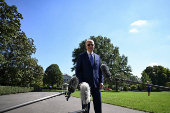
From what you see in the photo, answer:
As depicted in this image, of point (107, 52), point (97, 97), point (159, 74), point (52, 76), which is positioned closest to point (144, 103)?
point (97, 97)

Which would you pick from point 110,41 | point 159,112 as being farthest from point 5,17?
point 110,41

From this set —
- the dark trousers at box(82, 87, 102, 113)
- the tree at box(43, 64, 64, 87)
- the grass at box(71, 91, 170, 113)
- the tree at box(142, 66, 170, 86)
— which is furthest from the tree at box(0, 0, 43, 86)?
the tree at box(142, 66, 170, 86)

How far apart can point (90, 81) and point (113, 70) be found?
130ft

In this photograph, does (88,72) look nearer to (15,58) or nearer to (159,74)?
(15,58)

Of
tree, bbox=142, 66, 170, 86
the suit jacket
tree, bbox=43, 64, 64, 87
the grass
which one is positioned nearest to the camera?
the suit jacket

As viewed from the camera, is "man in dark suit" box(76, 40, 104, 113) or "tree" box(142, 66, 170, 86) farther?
"tree" box(142, 66, 170, 86)

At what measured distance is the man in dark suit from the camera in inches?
94.8

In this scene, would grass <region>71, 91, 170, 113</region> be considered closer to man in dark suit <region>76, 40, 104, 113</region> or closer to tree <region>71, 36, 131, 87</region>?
man in dark suit <region>76, 40, 104, 113</region>

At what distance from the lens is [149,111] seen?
6641 mm

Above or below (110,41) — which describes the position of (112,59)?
below

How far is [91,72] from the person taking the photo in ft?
7.99

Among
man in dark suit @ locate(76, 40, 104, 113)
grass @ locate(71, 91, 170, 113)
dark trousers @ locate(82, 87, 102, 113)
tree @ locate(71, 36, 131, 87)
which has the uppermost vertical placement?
tree @ locate(71, 36, 131, 87)

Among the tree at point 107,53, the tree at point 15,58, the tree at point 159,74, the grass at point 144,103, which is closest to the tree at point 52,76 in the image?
the tree at point 107,53

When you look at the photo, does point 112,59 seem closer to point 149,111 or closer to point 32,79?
point 32,79
